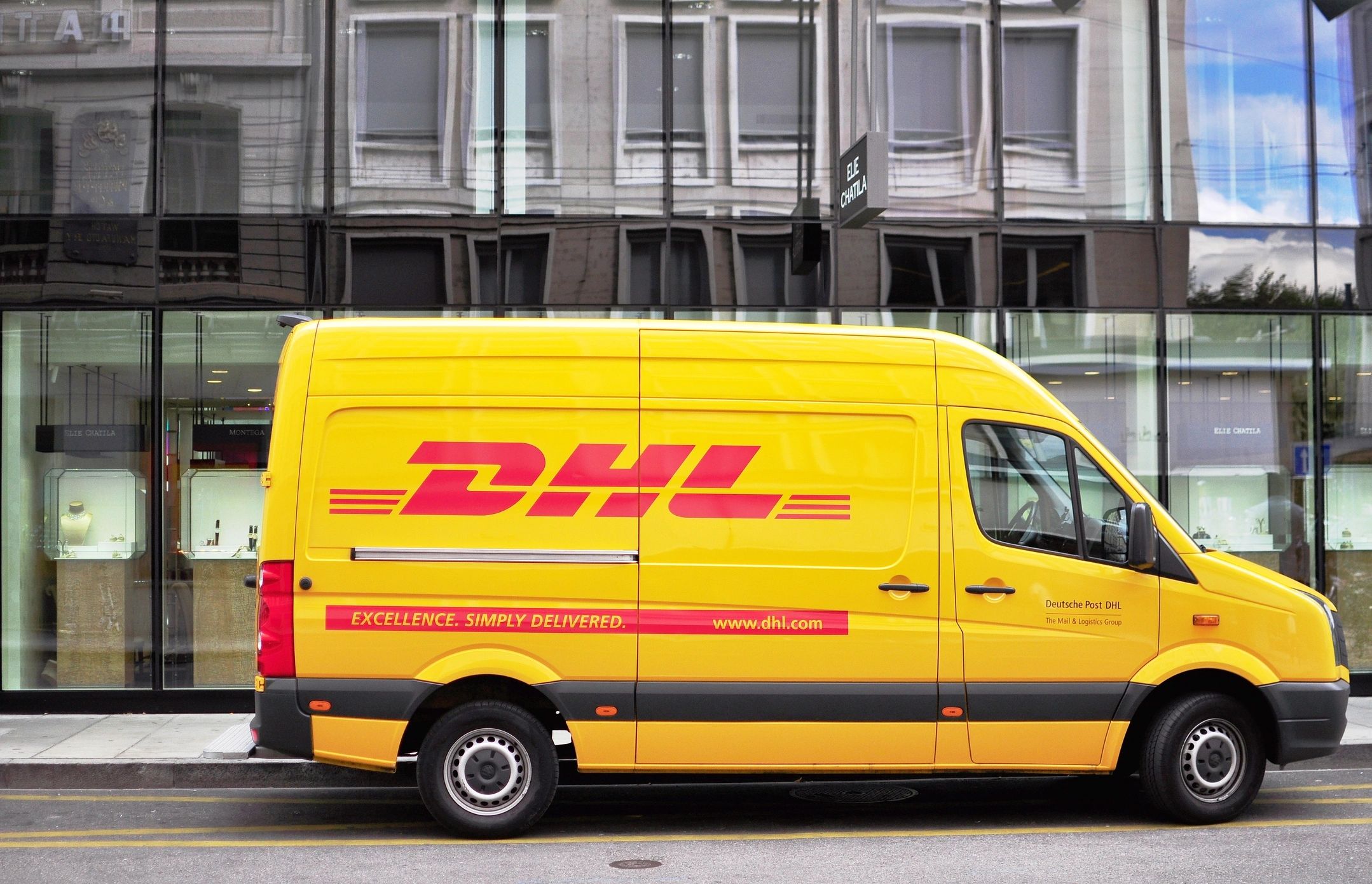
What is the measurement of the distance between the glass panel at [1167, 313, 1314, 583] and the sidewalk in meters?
2.46

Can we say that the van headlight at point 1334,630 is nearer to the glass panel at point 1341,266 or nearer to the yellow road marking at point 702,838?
the yellow road marking at point 702,838

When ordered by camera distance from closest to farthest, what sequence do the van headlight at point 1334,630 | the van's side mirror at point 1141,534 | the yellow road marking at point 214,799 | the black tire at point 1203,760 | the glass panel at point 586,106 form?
the van's side mirror at point 1141,534 < the black tire at point 1203,760 < the van headlight at point 1334,630 < the yellow road marking at point 214,799 < the glass panel at point 586,106

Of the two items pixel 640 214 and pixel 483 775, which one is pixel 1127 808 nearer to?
pixel 483 775

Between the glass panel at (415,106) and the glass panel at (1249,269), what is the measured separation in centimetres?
644

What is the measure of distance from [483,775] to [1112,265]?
300 inches

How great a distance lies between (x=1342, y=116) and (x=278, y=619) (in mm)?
10548

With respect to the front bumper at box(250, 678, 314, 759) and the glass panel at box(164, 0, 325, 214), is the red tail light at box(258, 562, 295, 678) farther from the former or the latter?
the glass panel at box(164, 0, 325, 214)

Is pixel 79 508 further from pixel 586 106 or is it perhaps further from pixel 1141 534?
pixel 1141 534

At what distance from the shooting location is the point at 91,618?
10.9 metres

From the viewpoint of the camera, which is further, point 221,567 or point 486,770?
point 221,567

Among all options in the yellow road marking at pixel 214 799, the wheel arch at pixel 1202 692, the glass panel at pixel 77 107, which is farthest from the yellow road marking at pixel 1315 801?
the glass panel at pixel 77 107

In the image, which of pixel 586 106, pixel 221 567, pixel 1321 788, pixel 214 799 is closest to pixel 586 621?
pixel 214 799

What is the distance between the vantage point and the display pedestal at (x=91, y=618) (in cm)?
1087

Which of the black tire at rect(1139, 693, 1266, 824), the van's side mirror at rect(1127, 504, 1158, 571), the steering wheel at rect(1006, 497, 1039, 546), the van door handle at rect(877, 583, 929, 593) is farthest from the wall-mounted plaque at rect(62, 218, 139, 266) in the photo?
the black tire at rect(1139, 693, 1266, 824)
